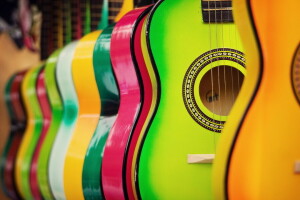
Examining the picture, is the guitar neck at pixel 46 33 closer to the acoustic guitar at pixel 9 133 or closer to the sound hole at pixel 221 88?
the acoustic guitar at pixel 9 133

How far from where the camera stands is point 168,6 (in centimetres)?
163

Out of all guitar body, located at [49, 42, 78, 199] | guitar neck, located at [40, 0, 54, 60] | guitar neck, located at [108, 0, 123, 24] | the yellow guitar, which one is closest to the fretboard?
the yellow guitar

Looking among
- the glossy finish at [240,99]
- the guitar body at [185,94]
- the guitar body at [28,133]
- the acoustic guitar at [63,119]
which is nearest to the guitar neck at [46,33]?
the guitar body at [28,133]

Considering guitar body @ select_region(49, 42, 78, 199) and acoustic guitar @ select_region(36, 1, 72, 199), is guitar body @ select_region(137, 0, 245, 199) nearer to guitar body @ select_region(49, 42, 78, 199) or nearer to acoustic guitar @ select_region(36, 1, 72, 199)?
guitar body @ select_region(49, 42, 78, 199)

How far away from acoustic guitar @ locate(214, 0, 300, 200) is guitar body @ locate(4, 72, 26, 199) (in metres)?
1.76

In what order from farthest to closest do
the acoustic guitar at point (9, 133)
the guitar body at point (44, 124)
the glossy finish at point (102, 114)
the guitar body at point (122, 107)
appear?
the acoustic guitar at point (9, 133) → the guitar body at point (44, 124) → the glossy finish at point (102, 114) → the guitar body at point (122, 107)

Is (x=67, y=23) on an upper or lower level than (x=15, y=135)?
upper

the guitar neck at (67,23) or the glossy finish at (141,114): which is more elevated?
the guitar neck at (67,23)

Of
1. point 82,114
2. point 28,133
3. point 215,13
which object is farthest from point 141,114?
point 28,133

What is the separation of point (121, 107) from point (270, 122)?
2.13 ft

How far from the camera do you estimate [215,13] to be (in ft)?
5.37

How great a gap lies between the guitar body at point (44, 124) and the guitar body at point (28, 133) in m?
0.05

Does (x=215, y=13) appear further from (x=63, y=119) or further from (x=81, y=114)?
(x=63, y=119)

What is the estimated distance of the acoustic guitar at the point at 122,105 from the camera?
66.9 inches
